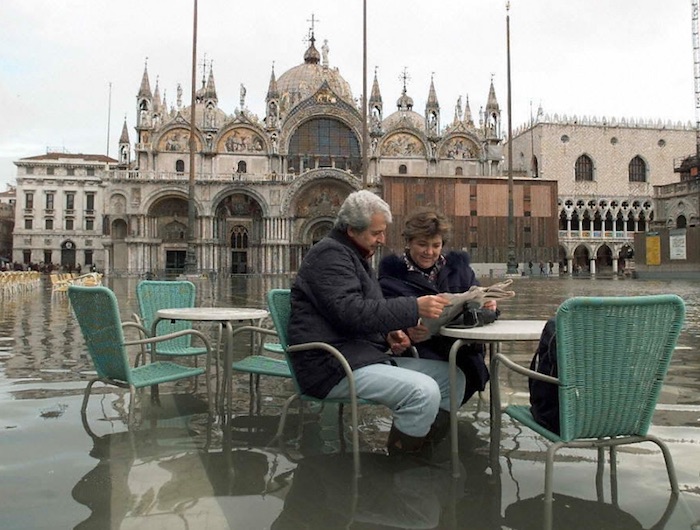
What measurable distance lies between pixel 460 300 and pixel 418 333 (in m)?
0.35

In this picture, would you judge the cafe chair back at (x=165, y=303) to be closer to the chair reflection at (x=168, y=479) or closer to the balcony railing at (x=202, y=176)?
the chair reflection at (x=168, y=479)

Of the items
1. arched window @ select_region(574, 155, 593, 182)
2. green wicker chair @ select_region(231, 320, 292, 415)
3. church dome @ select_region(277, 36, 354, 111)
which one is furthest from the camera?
arched window @ select_region(574, 155, 593, 182)

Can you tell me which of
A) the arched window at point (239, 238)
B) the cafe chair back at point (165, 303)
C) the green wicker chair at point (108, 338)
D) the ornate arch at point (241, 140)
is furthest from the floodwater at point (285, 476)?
the ornate arch at point (241, 140)

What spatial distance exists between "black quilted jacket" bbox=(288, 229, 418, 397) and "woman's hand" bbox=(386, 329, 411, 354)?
9 cm

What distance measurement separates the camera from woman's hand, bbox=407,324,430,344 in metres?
3.23

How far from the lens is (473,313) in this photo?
312 centimetres

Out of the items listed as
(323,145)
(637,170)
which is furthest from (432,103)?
(637,170)

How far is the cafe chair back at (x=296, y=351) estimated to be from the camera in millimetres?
2943

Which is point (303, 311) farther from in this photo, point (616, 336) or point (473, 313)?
point (616, 336)

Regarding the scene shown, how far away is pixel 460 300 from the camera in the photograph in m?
3.04

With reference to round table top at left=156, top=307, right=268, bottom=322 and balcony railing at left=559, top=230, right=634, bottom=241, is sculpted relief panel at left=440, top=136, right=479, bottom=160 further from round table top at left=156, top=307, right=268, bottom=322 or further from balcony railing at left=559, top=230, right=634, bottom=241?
round table top at left=156, top=307, right=268, bottom=322

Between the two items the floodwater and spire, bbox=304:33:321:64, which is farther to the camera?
spire, bbox=304:33:321:64

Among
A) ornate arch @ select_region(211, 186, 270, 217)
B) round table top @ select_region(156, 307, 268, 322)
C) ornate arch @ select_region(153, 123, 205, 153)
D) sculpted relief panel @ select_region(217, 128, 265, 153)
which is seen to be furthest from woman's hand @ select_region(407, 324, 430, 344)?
ornate arch @ select_region(153, 123, 205, 153)

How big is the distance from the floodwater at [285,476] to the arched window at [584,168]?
51.1 m
